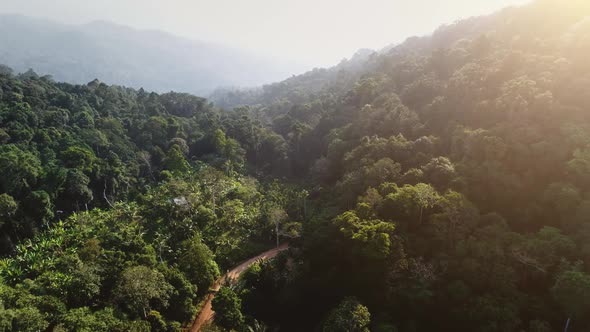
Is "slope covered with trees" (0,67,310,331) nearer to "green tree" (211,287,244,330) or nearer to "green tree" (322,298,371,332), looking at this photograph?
"green tree" (211,287,244,330)

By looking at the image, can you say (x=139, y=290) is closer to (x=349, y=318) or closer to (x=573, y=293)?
(x=349, y=318)

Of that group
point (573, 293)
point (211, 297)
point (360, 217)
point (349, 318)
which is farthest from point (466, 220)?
point (211, 297)

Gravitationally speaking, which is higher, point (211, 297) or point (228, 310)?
point (228, 310)

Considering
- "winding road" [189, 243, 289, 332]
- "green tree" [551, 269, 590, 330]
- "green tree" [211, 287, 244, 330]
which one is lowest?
"winding road" [189, 243, 289, 332]

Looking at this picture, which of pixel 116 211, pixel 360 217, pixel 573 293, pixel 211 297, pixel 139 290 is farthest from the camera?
pixel 116 211

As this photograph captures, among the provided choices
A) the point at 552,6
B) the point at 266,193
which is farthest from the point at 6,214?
the point at 552,6

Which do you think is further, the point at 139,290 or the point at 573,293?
the point at 139,290

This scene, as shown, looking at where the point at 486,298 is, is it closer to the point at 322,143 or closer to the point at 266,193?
the point at 266,193

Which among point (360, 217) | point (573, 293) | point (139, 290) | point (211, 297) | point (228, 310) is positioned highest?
point (360, 217)

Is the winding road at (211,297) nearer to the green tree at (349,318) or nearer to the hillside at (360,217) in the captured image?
the hillside at (360,217)

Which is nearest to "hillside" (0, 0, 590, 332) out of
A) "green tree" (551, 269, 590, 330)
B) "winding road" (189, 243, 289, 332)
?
"green tree" (551, 269, 590, 330)

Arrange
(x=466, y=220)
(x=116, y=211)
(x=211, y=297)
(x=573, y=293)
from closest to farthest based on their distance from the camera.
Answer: (x=573, y=293) → (x=466, y=220) → (x=211, y=297) → (x=116, y=211)
